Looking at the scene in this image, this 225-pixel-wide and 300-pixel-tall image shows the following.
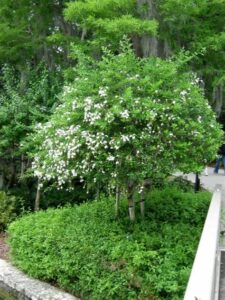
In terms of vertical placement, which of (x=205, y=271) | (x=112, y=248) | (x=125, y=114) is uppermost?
(x=125, y=114)

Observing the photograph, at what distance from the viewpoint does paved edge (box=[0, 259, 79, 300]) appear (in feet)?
20.6

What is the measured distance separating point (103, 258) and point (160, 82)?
7.41 ft

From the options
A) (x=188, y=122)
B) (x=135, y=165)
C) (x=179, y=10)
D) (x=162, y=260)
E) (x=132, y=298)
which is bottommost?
(x=132, y=298)

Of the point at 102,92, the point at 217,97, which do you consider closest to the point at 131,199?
the point at 102,92

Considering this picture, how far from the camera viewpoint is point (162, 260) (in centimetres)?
576

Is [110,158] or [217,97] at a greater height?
[217,97]

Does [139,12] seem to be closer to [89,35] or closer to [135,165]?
[89,35]

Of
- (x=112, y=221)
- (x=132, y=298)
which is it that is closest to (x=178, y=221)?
(x=112, y=221)

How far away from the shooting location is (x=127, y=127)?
6.14m

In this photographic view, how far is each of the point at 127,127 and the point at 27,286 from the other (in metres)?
2.49

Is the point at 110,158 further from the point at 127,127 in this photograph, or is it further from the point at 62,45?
the point at 62,45

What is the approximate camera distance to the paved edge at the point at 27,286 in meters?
6.27

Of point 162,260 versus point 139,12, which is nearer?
point 162,260

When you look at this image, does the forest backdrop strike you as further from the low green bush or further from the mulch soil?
the low green bush
